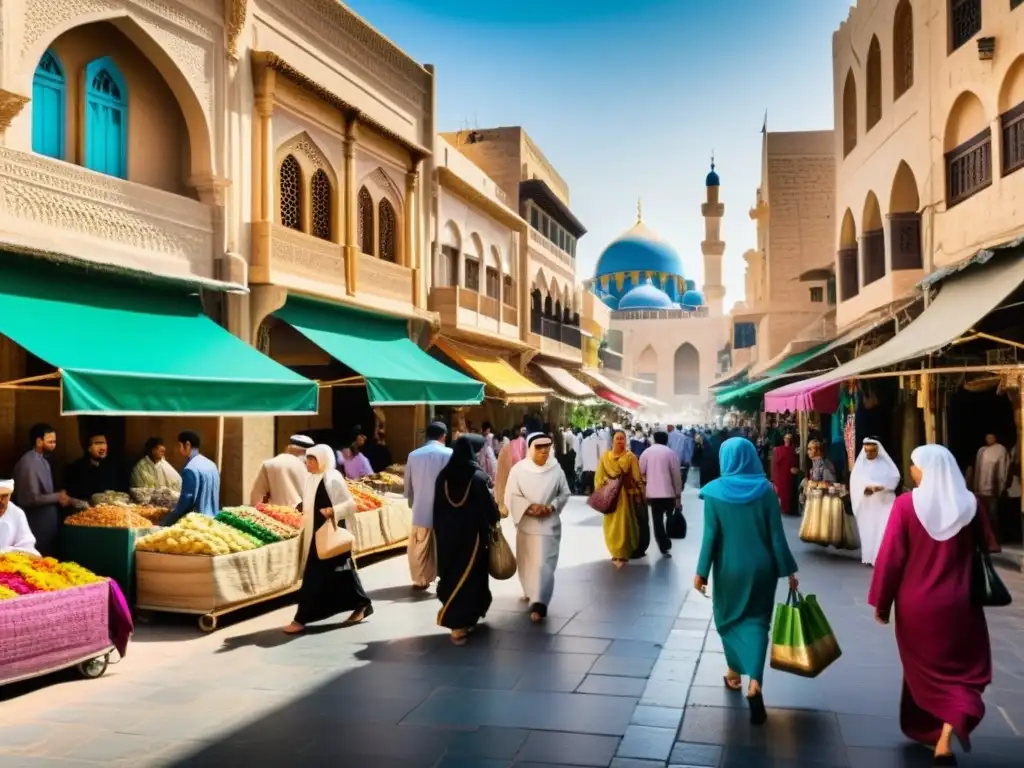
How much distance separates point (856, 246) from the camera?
58.7 ft

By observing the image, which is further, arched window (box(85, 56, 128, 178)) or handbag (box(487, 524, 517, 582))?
arched window (box(85, 56, 128, 178))

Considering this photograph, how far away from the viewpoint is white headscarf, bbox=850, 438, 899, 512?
942 cm

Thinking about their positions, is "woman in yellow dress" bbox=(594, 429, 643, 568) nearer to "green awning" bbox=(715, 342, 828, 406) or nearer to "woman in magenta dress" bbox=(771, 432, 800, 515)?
"woman in magenta dress" bbox=(771, 432, 800, 515)

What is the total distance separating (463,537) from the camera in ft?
22.2

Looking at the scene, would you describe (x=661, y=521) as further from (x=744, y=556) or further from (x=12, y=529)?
(x=12, y=529)

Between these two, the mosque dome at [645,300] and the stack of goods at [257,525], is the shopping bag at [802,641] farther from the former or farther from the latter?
the mosque dome at [645,300]

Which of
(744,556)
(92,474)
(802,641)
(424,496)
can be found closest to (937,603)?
(802,641)

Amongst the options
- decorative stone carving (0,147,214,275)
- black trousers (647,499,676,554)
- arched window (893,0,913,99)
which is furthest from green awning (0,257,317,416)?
arched window (893,0,913,99)

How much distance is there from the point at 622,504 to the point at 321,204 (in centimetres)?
595

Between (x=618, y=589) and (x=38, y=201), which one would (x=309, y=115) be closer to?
(x=38, y=201)

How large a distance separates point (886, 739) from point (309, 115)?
1020cm

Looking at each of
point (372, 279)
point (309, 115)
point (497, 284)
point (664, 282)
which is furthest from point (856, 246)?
point (664, 282)

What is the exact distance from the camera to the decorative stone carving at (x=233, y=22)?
1077 cm

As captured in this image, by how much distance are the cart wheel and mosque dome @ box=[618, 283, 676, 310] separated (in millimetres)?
55595
